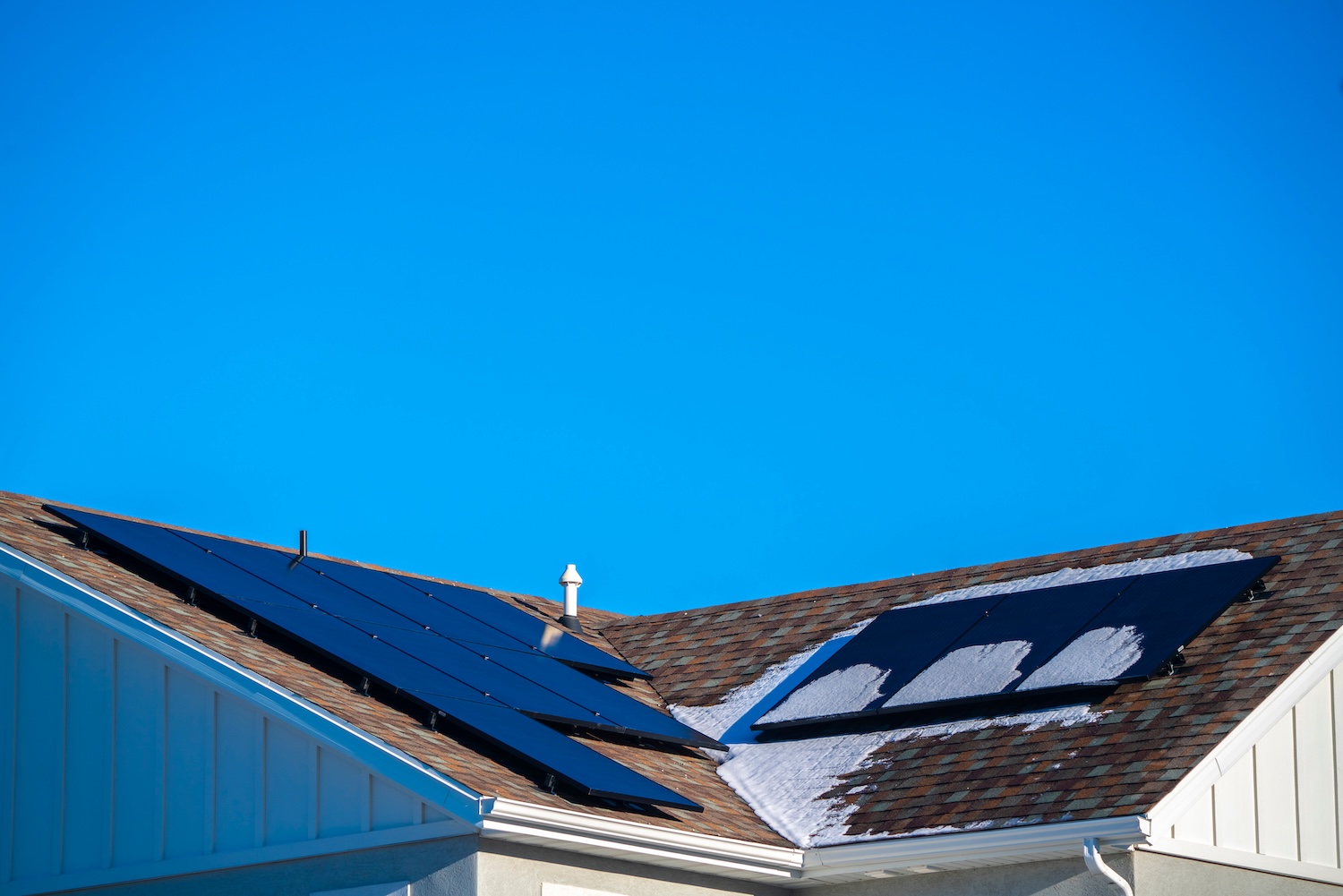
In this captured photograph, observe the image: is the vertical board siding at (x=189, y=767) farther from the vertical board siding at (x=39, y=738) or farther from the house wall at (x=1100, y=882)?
the house wall at (x=1100, y=882)

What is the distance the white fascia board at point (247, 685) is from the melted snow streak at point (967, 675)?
499 cm

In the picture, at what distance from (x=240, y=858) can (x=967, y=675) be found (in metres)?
6.24

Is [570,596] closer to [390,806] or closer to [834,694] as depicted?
[834,694]

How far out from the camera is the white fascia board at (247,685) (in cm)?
1096

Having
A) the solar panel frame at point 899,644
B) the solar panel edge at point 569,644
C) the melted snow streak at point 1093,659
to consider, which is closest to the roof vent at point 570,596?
the solar panel edge at point 569,644

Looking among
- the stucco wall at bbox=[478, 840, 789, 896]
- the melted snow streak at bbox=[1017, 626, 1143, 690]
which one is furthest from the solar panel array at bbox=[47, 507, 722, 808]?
the melted snow streak at bbox=[1017, 626, 1143, 690]

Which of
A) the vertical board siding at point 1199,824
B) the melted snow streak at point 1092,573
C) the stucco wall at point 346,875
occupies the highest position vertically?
the melted snow streak at point 1092,573

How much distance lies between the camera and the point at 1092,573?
16.2m

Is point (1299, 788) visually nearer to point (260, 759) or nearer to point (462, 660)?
point (462, 660)

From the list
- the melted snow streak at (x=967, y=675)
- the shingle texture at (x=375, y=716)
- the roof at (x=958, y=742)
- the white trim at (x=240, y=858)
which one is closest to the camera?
the white trim at (x=240, y=858)

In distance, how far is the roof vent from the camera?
1862 cm

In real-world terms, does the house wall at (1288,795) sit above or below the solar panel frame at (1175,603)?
below

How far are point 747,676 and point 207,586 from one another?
5.69m

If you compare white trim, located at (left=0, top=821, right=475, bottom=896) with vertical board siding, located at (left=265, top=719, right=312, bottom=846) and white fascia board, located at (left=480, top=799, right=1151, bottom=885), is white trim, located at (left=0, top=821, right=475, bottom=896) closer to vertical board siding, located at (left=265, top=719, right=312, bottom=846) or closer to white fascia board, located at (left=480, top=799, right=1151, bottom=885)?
vertical board siding, located at (left=265, top=719, right=312, bottom=846)
